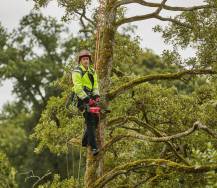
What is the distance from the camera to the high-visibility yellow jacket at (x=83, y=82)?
1097cm

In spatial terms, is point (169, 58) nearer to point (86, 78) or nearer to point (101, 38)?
point (101, 38)

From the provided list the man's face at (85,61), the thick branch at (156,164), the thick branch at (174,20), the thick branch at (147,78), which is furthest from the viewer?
the thick branch at (174,20)

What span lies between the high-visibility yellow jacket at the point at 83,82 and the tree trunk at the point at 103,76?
79cm

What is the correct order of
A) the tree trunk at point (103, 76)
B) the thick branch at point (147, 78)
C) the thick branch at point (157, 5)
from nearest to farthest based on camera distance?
the tree trunk at point (103, 76) → the thick branch at point (147, 78) → the thick branch at point (157, 5)

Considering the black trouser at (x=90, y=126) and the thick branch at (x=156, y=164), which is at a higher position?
the black trouser at (x=90, y=126)

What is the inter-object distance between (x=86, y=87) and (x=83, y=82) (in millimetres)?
106

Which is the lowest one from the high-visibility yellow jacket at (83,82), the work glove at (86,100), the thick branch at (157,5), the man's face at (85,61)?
the work glove at (86,100)

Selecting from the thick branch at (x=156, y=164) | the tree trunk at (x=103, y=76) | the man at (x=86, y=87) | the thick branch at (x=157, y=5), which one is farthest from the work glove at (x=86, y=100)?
the thick branch at (x=157, y=5)

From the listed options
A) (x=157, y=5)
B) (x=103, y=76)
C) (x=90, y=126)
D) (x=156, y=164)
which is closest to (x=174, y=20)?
(x=157, y=5)

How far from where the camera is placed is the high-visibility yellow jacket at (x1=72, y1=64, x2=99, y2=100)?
11.0 meters

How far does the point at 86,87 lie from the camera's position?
11.2 meters

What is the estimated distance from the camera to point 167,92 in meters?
16.4

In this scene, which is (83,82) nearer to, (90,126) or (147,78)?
(90,126)

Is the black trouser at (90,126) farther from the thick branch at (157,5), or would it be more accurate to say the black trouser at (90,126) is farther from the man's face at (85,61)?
the thick branch at (157,5)
